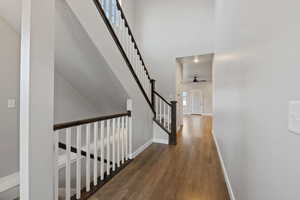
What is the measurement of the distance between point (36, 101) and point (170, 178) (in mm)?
1876

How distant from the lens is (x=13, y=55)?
2.13 meters

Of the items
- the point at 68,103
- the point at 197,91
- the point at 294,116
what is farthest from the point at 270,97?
the point at 197,91

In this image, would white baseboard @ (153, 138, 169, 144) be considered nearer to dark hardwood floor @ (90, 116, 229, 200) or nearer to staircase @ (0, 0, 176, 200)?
staircase @ (0, 0, 176, 200)

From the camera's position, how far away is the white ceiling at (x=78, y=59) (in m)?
1.66

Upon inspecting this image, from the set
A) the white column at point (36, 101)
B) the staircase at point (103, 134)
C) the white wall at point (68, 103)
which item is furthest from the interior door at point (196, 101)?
the white column at point (36, 101)

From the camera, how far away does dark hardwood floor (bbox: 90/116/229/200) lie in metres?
1.72

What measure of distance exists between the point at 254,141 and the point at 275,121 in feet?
1.13

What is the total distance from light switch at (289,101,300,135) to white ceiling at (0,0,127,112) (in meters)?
1.95

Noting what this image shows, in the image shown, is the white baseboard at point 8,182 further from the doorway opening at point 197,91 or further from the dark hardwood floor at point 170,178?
the doorway opening at point 197,91

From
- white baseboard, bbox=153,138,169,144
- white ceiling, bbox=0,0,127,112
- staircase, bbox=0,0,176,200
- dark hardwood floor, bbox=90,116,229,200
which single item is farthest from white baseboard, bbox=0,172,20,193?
white baseboard, bbox=153,138,169,144

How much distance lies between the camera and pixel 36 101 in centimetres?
115

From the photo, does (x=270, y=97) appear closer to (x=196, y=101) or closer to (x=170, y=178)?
(x=170, y=178)

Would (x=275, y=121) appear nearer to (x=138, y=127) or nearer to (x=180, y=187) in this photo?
(x=180, y=187)

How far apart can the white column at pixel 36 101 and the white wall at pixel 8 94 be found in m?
1.40
